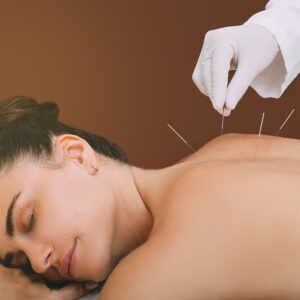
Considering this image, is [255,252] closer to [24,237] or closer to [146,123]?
[24,237]

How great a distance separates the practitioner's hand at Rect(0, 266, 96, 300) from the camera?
3.84 feet

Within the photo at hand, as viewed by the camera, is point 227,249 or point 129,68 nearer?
point 227,249

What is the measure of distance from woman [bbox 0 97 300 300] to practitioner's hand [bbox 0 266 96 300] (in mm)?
43

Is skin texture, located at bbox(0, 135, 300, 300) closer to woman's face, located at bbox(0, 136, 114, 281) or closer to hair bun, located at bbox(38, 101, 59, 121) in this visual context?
woman's face, located at bbox(0, 136, 114, 281)

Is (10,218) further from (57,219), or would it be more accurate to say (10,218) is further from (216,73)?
(216,73)

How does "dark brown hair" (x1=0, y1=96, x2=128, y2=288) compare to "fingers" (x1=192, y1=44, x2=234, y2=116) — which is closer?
"dark brown hair" (x1=0, y1=96, x2=128, y2=288)

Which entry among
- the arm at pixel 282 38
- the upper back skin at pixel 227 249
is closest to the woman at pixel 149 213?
the upper back skin at pixel 227 249

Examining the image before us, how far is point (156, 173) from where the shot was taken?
1126 millimetres

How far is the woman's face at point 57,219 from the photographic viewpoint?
3.26 ft

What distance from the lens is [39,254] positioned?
99cm

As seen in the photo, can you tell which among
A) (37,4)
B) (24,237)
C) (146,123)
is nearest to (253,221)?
(24,237)

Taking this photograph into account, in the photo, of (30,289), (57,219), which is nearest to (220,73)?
(57,219)

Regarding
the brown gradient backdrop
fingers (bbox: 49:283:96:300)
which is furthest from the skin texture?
the brown gradient backdrop

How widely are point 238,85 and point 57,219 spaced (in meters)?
0.49
